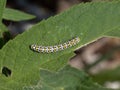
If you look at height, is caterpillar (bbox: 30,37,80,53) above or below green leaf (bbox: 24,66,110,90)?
above

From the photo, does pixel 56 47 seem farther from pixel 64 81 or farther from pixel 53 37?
pixel 64 81

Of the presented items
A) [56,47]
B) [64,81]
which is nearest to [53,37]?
[56,47]

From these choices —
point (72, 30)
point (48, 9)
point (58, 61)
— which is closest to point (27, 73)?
point (58, 61)

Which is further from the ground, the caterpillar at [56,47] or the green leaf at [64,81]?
the caterpillar at [56,47]

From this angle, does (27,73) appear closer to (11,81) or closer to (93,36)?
(11,81)
